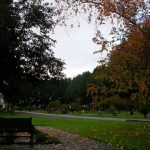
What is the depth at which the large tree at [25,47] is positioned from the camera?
2252 cm

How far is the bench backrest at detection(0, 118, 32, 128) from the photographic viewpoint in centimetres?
1936

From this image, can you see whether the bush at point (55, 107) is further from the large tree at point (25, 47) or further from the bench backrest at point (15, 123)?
the bench backrest at point (15, 123)

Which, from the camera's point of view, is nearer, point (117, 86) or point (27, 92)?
point (27, 92)

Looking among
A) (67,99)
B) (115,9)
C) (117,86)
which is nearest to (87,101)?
(67,99)

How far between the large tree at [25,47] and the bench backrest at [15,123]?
163 inches

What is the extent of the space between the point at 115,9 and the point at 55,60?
5.04m

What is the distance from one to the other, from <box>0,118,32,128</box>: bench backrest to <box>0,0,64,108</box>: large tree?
4.13 meters

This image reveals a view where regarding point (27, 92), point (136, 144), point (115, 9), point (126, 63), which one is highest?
point (115, 9)

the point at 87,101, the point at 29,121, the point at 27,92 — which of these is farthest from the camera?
the point at 87,101

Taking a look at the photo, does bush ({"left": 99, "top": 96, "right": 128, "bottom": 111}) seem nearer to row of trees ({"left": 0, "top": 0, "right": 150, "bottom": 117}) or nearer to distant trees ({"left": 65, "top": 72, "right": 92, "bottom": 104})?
distant trees ({"left": 65, "top": 72, "right": 92, "bottom": 104})

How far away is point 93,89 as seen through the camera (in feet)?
95.5

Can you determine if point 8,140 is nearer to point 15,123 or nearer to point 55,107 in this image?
point 15,123

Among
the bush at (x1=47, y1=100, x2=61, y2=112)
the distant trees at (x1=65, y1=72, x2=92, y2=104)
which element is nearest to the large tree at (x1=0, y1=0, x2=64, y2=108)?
the bush at (x1=47, y1=100, x2=61, y2=112)

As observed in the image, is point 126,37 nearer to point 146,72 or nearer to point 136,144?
point 146,72
